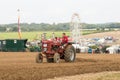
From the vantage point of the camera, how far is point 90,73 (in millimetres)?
20359

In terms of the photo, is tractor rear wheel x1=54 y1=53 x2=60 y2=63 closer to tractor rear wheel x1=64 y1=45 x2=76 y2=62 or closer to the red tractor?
the red tractor

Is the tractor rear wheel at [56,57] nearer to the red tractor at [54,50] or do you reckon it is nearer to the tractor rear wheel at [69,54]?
the red tractor at [54,50]

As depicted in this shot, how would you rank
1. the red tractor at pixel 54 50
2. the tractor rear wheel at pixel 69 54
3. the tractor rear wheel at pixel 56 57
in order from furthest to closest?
the tractor rear wheel at pixel 69 54
the red tractor at pixel 54 50
the tractor rear wheel at pixel 56 57

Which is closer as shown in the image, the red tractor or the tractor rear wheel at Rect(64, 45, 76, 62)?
the red tractor

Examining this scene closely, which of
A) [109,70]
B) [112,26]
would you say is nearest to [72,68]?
[109,70]

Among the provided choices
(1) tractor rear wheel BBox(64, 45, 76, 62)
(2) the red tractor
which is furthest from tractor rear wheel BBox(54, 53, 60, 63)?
(1) tractor rear wheel BBox(64, 45, 76, 62)

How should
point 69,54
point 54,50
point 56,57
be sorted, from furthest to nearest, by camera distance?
point 69,54 → point 54,50 → point 56,57

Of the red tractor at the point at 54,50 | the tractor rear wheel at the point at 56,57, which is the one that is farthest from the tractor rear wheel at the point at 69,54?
the tractor rear wheel at the point at 56,57

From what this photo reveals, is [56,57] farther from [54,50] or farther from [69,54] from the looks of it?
[69,54]

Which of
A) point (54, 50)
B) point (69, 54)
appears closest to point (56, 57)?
point (54, 50)

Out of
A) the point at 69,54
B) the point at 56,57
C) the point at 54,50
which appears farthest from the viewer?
the point at 69,54

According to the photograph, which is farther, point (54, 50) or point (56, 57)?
point (54, 50)

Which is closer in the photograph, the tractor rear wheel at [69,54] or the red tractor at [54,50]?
the red tractor at [54,50]

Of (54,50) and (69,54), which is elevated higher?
(54,50)
